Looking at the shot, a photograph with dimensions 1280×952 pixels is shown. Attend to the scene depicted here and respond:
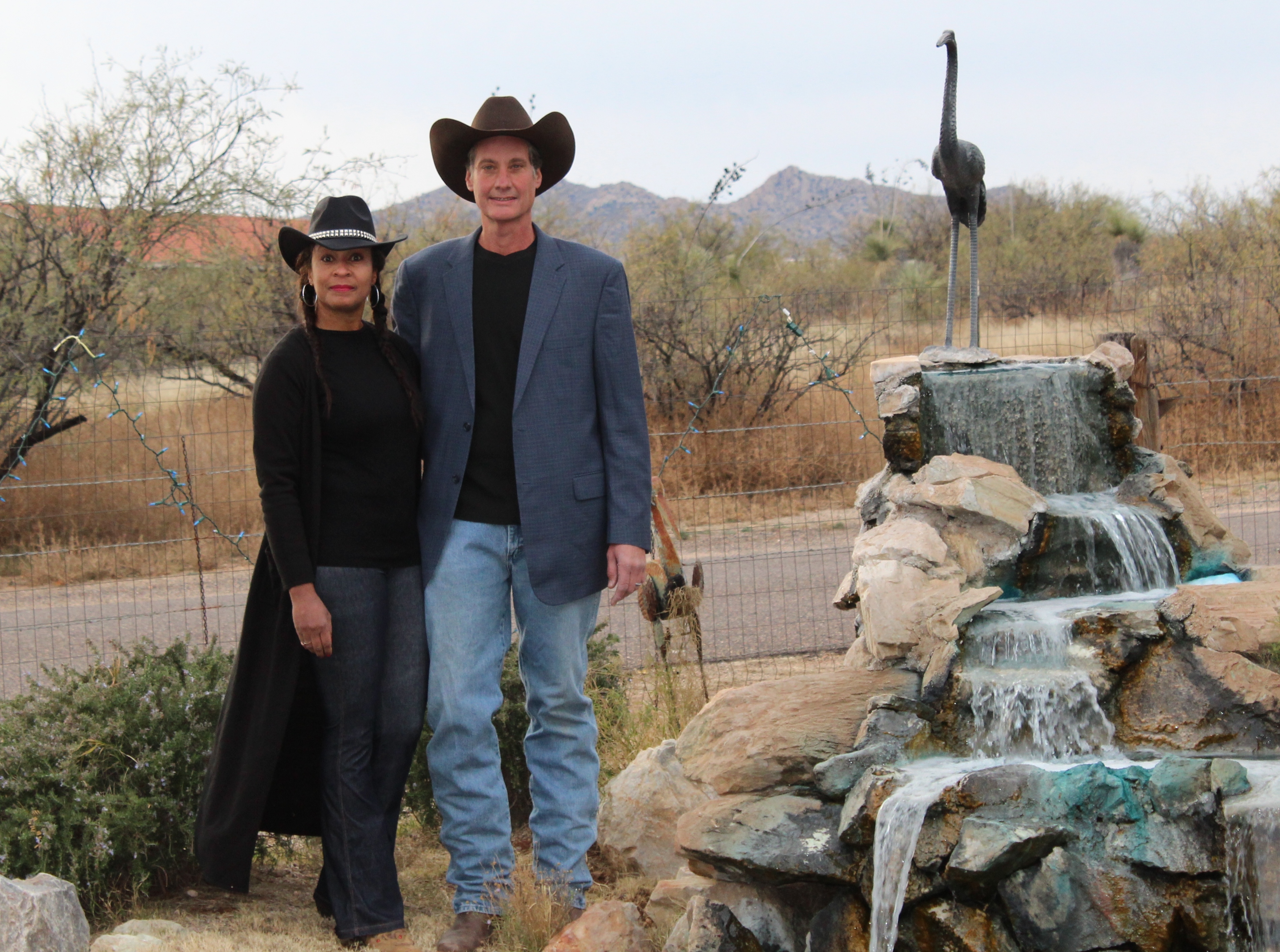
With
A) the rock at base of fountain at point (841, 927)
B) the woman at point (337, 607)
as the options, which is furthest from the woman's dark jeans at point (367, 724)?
the rock at base of fountain at point (841, 927)

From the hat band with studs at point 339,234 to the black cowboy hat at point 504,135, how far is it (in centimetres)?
38

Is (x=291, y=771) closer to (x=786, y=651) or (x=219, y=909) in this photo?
(x=219, y=909)

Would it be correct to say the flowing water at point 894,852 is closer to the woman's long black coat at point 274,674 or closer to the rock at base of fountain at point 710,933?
the rock at base of fountain at point 710,933

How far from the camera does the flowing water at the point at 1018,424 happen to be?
197 inches

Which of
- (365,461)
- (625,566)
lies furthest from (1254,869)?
(365,461)

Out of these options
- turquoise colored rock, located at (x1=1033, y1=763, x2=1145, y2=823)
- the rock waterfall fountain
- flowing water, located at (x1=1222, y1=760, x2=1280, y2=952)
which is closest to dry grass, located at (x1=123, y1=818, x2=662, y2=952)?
the rock waterfall fountain

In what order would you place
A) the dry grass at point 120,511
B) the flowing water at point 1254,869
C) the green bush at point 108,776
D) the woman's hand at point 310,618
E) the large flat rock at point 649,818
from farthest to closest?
the dry grass at point 120,511 < the large flat rock at point 649,818 < the green bush at point 108,776 < the woman's hand at point 310,618 < the flowing water at point 1254,869

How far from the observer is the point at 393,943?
10.6 feet

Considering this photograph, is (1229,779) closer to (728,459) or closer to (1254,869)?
(1254,869)

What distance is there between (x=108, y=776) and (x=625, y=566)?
1730 millimetres

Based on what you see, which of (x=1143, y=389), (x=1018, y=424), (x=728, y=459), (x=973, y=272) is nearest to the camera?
(x=1018, y=424)

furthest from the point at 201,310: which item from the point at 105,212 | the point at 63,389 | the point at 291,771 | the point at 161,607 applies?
the point at 291,771

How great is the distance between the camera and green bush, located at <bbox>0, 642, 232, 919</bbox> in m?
3.47

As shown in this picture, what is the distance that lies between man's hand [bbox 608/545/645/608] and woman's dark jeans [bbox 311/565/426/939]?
51 centimetres
